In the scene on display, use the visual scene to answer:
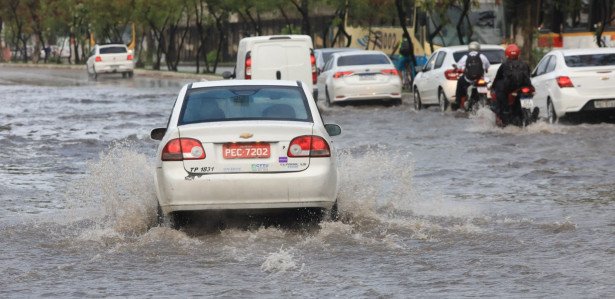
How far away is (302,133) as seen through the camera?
11711 mm

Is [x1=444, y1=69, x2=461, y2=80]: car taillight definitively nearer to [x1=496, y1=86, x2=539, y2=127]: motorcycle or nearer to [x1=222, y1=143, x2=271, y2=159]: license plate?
[x1=496, y1=86, x2=539, y2=127]: motorcycle

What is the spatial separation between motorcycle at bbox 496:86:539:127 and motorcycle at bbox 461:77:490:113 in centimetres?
322

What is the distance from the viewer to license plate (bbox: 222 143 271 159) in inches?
455

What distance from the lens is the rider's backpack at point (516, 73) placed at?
2409cm

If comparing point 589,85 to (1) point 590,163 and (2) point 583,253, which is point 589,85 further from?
(2) point 583,253

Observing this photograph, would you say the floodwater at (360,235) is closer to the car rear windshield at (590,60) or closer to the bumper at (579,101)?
the bumper at (579,101)

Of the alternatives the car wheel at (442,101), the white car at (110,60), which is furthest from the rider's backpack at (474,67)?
the white car at (110,60)

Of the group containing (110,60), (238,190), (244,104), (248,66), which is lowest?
(110,60)

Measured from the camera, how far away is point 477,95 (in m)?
29.1

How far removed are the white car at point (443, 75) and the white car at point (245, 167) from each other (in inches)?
762

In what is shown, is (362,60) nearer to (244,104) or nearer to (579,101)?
→ (579,101)

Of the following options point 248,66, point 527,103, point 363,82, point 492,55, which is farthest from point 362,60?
point 527,103

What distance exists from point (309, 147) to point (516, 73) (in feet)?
42.5

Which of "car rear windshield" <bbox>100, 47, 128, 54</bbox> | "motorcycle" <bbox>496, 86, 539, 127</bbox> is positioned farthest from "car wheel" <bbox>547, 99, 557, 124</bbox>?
"car rear windshield" <bbox>100, 47, 128, 54</bbox>
